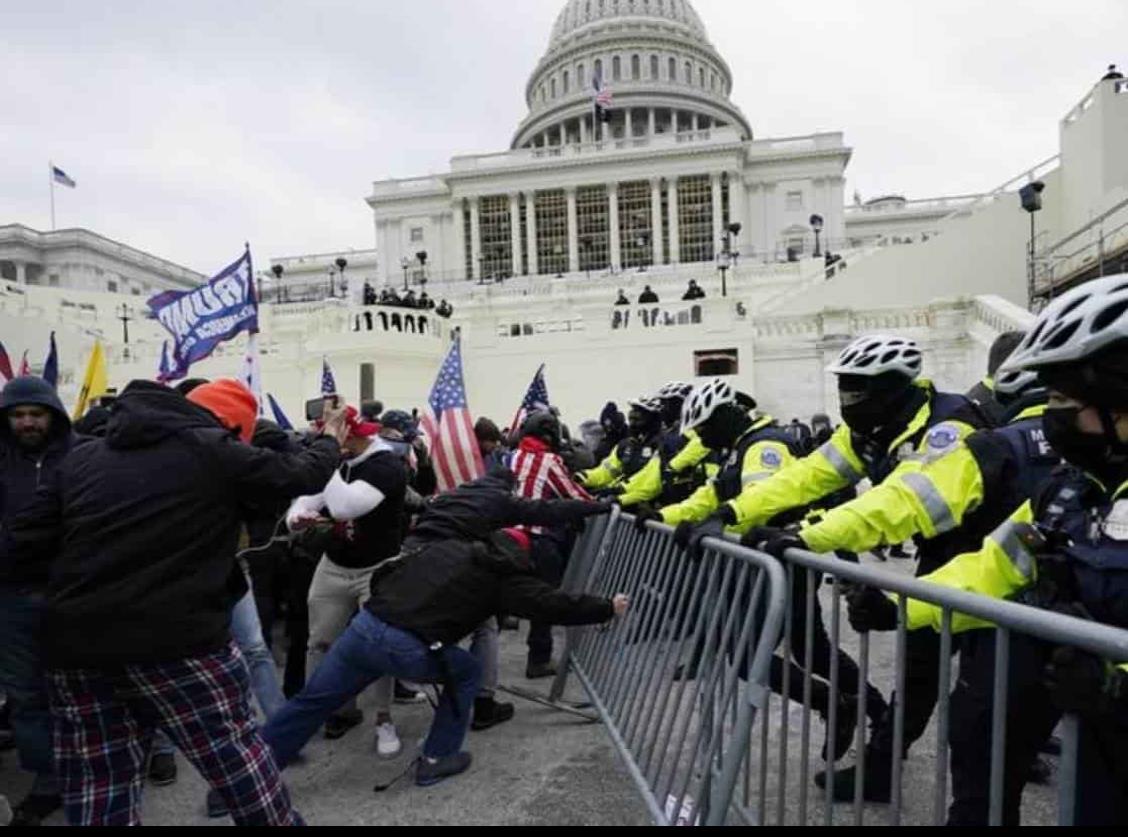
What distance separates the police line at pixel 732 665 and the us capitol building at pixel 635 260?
683 inches

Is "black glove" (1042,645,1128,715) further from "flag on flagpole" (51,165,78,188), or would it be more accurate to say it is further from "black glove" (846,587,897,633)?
"flag on flagpole" (51,165,78,188)

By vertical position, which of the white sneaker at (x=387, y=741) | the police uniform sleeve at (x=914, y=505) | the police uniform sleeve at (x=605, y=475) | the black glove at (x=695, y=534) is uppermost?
the police uniform sleeve at (x=914, y=505)

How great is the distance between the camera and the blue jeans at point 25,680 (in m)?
3.30

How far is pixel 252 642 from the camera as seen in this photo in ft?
13.4

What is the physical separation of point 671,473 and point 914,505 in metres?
3.50

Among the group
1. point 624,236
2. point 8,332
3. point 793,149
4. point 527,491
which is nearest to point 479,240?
point 624,236

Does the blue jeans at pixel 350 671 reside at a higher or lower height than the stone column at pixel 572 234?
lower

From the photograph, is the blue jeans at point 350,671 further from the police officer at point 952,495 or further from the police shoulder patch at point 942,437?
the police shoulder patch at point 942,437

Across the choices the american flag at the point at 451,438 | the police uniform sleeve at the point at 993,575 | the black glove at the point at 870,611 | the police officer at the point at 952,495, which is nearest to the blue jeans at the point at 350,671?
the police officer at the point at 952,495

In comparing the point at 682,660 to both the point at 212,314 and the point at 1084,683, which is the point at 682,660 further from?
the point at 212,314

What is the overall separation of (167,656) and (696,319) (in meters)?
20.8

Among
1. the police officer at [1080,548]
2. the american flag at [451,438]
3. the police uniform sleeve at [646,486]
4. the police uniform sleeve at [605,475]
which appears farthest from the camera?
the police uniform sleeve at [605,475]

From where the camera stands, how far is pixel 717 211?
60.5 meters

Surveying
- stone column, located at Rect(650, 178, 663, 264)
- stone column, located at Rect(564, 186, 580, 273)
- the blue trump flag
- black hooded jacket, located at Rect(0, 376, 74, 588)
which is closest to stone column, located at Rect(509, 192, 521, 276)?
stone column, located at Rect(564, 186, 580, 273)
